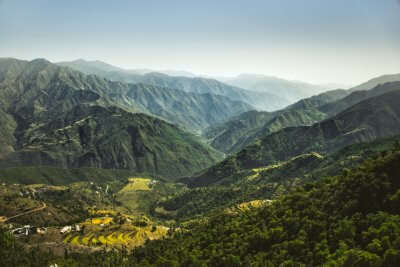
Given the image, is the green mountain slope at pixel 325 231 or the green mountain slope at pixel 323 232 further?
the green mountain slope at pixel 323 232

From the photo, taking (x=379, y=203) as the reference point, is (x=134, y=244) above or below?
below

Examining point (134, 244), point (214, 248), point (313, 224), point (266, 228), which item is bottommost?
point (134, 244)

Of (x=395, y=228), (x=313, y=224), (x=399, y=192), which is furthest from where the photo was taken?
(x=313, y=224)

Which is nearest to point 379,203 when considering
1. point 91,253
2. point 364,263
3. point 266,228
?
point 364,263

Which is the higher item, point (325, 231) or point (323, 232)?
point (325, 231)

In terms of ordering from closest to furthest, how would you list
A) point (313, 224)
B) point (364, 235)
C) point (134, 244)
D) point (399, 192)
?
point (364, 235)
point (399, 192)
point (313, 224)
point (134, 244)

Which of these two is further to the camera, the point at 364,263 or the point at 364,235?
the point at 364,235

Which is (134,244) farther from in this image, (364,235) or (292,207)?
(364,235)

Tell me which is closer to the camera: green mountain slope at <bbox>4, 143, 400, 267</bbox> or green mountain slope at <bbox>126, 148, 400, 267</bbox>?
green mountain slope at <bbox>126, 148, 400, 267</bbox>

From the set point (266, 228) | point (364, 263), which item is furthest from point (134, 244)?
point (364, 263)
